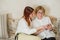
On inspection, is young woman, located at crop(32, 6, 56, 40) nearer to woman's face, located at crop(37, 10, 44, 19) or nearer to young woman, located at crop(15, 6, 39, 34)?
woman's face, located at crop(37, 10, 44, 19)

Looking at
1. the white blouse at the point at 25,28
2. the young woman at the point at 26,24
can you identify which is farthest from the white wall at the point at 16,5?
the white blouse at the point at 25,28

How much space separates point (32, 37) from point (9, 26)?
78 centimetres

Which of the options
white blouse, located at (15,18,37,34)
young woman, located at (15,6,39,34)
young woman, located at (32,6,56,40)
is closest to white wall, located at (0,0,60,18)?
young woman, located at (32,6,56,40)

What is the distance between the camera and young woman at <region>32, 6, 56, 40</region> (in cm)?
324

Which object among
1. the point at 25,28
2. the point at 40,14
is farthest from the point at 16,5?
the point at 25,28

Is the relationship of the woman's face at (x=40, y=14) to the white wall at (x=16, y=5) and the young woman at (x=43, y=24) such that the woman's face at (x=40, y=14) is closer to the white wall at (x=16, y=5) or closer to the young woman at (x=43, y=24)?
the young woman at (x=43, y=24)

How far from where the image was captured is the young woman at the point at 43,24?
128 inches

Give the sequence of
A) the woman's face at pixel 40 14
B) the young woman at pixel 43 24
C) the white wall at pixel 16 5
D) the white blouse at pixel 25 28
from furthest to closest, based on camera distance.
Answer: the white wall at pixel 16 5 → the woman's face at pixel 40 14 → the young woman at pixel 43 24 → the white blouse at pixel 25 28

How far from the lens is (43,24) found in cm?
339

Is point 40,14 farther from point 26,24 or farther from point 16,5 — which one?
point 16,5

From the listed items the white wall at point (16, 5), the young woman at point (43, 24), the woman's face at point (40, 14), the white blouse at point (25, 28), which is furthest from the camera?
the white wall at point (16, 5)

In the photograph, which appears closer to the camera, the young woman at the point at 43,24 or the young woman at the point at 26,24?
the young woman at the point at 26,24

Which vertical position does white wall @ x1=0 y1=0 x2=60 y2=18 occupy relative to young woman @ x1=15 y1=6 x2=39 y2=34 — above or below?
above

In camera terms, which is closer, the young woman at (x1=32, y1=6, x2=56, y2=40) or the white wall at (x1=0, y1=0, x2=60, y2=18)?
the young woman at (x1=32, y1=6, x2=56, y2=40)
